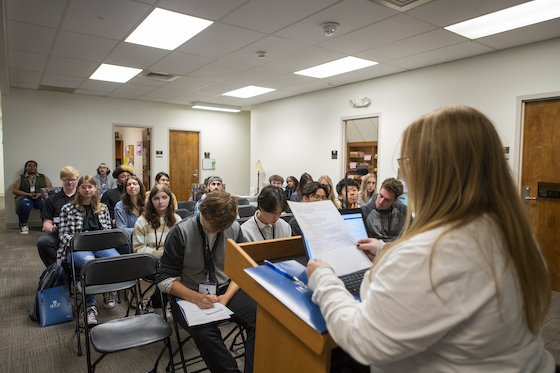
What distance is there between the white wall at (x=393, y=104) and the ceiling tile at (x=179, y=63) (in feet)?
8.87

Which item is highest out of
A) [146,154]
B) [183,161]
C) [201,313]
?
[146,154]

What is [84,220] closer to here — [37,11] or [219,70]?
[37,11]

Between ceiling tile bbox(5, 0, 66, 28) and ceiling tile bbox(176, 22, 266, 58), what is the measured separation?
54.0 inches

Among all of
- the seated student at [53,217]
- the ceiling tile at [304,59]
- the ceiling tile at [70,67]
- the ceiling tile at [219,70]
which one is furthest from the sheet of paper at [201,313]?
the ceiling tile at [70,67]

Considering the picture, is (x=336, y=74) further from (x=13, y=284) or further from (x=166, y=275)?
(x=13, y=284)

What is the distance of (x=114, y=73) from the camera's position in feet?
19.9

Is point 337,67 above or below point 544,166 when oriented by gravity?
above

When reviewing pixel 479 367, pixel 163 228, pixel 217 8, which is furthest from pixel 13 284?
pixel 479 367

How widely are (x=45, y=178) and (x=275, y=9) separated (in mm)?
6672

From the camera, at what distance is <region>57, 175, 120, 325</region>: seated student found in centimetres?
325

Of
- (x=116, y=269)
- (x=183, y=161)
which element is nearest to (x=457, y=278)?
(x=116, y=269)

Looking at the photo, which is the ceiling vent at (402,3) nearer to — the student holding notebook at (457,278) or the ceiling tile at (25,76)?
the student holding notebook at (457,278)

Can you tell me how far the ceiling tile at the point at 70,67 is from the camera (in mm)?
5252

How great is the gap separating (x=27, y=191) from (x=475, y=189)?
858cm
